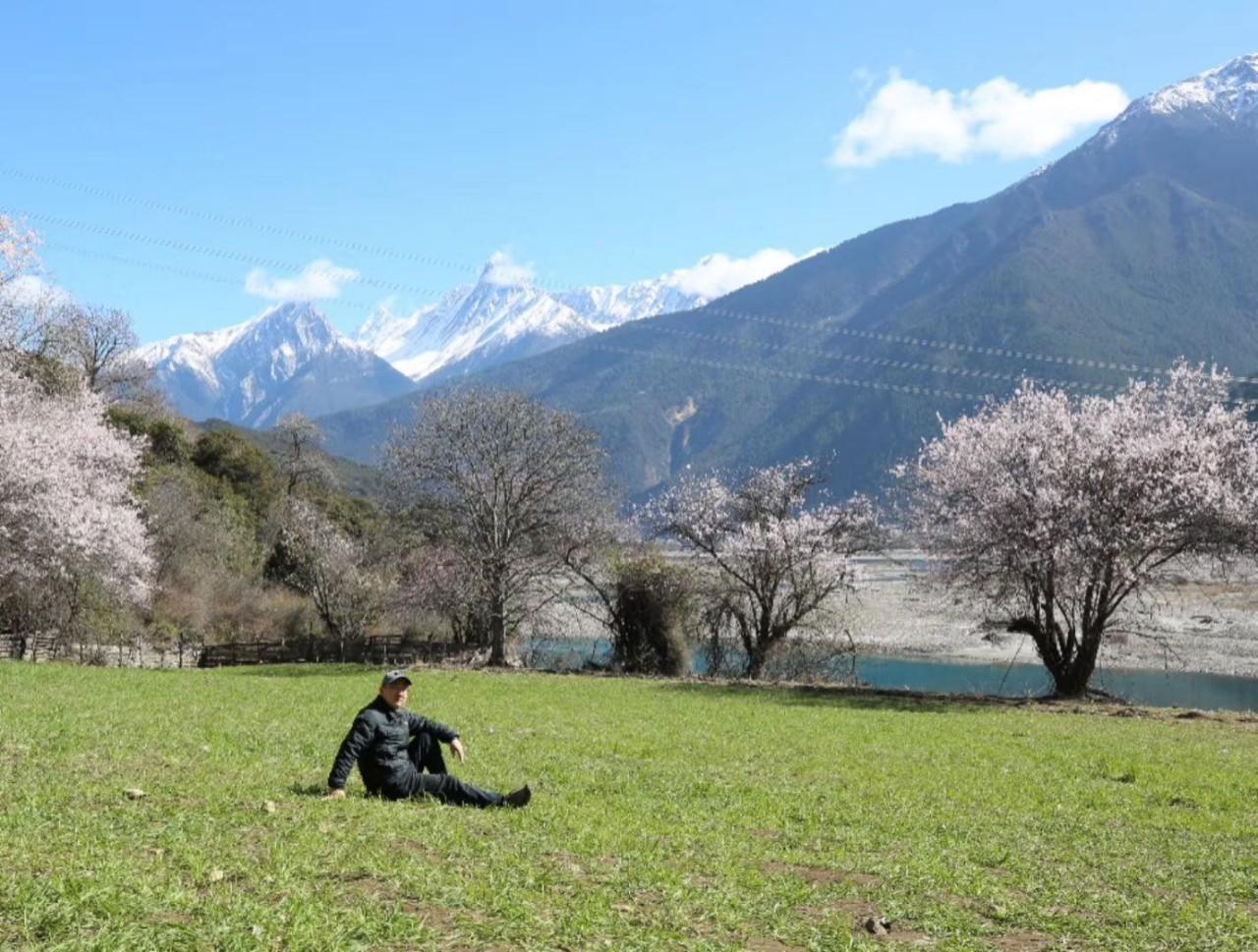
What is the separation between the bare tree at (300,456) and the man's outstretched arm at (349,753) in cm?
6187

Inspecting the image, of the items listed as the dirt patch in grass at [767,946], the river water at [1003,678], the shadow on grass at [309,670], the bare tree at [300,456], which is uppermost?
the bare tree at [300,456]

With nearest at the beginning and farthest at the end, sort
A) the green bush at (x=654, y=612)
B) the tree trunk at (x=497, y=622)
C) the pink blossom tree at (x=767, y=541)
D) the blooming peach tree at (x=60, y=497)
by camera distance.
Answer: the blooming peach tree at (x=60, y=497)
the tree trunk at (x=497, y=622)
the pink blossom tree at (x=767, y=541)
the green bush at (x=654, y=612)

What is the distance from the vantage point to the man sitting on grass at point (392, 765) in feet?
32.2

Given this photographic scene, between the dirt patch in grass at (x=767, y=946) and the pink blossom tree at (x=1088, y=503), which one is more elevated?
the pink blossom tree at (x=1088, y=503)

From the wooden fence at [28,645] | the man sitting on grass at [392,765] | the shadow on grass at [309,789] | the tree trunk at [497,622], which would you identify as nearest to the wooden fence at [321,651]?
the tree trunk at [497,622]

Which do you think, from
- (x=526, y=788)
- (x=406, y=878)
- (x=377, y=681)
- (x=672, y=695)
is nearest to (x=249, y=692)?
(x=377, y=681)

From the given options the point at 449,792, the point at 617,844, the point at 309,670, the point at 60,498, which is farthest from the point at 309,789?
the point at 309,670

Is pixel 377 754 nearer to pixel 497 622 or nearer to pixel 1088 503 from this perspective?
pixel 1088 503

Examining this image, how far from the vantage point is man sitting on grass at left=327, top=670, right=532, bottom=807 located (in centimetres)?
980

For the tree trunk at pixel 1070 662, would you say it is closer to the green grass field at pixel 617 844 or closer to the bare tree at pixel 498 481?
the green grass field at pixel 617 844

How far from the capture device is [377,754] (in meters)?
9.94

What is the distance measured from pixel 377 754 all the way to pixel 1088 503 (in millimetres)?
22699

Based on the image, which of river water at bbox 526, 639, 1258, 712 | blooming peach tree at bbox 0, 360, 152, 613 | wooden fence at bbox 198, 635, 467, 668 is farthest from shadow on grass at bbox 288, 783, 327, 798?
wooden fence at bbox 198, 635, 467, 668

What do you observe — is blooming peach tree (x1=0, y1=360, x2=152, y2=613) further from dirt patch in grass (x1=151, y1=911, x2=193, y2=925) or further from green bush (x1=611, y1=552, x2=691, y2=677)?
dirt patch in grass (x1=151, y1=911, x2=193, y2=925)
